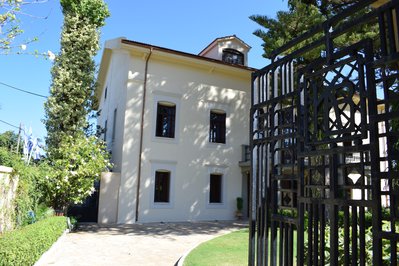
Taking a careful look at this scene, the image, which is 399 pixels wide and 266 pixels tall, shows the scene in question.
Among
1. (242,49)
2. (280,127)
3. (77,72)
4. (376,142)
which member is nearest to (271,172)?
(280,127)

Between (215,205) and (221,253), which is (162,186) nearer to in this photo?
(215,205)

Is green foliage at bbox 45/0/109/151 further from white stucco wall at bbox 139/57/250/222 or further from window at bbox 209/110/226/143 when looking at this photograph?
window at bbox 209/110/226/143

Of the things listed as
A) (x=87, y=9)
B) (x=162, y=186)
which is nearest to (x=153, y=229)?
(x=162, y=186)

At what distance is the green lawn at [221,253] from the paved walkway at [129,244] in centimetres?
56

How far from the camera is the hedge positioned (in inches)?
230

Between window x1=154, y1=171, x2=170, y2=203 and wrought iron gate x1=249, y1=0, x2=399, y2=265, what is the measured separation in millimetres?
13326

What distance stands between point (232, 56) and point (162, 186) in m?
9.58

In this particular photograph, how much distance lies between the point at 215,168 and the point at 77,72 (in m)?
8.52

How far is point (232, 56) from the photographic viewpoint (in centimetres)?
2161

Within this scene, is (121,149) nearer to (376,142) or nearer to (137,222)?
(137,222)

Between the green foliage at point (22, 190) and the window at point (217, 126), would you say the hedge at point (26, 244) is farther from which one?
the window at point (217, 126)

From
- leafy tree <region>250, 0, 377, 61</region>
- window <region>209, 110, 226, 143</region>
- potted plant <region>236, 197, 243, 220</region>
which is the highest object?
leafy tree <region>250, 0, 377, 61</region>

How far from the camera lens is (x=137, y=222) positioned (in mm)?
15953

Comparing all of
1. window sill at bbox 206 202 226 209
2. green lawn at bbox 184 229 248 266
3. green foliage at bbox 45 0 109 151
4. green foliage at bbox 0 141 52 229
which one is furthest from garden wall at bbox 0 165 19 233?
window sill at bbox 206 202 226 209
